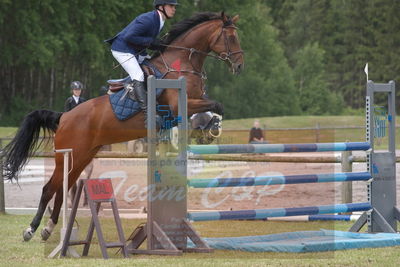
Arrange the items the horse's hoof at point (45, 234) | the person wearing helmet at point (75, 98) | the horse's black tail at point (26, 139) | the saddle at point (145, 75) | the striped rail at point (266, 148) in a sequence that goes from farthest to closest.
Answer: the person wearing helmet at point (75, 98) → the horse's black tail at point (26, 139) → the saddle at point (145, 75) → the horse's hoof at point (45, 234) → the striped rail at point (266, 148)

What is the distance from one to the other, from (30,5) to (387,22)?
2882 cm

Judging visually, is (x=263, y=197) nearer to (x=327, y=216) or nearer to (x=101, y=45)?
(x=327, y=216)

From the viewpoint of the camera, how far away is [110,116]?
7.34 m

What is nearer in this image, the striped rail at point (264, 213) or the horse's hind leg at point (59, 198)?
the striped rail at point (264, 213)

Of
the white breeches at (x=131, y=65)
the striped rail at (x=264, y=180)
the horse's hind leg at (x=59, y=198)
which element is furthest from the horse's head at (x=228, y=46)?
the horse's hind leg at (x=59, y=198)

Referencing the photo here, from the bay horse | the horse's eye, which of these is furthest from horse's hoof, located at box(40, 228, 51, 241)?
the horse's eye

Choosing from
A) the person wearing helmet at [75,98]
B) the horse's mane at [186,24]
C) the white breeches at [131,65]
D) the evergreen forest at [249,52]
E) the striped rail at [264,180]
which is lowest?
the striped rail at [264,180]

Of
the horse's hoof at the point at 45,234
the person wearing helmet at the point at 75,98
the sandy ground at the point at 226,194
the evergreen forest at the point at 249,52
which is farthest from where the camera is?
the evergreen forest at the point at 249,52

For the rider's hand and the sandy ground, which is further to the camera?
the sandy ground

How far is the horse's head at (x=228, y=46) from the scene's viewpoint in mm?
7691

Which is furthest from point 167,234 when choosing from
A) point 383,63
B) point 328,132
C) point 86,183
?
point 383,63

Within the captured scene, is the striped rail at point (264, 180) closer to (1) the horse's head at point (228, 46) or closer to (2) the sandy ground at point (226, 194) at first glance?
(1) the horse's head at point (228, 46)

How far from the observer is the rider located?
7.19 metres

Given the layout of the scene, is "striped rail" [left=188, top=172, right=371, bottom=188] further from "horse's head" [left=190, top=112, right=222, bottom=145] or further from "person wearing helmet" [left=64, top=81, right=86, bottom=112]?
"person wearing helmet" [left=64, top=81, right=86, bottom=112]
